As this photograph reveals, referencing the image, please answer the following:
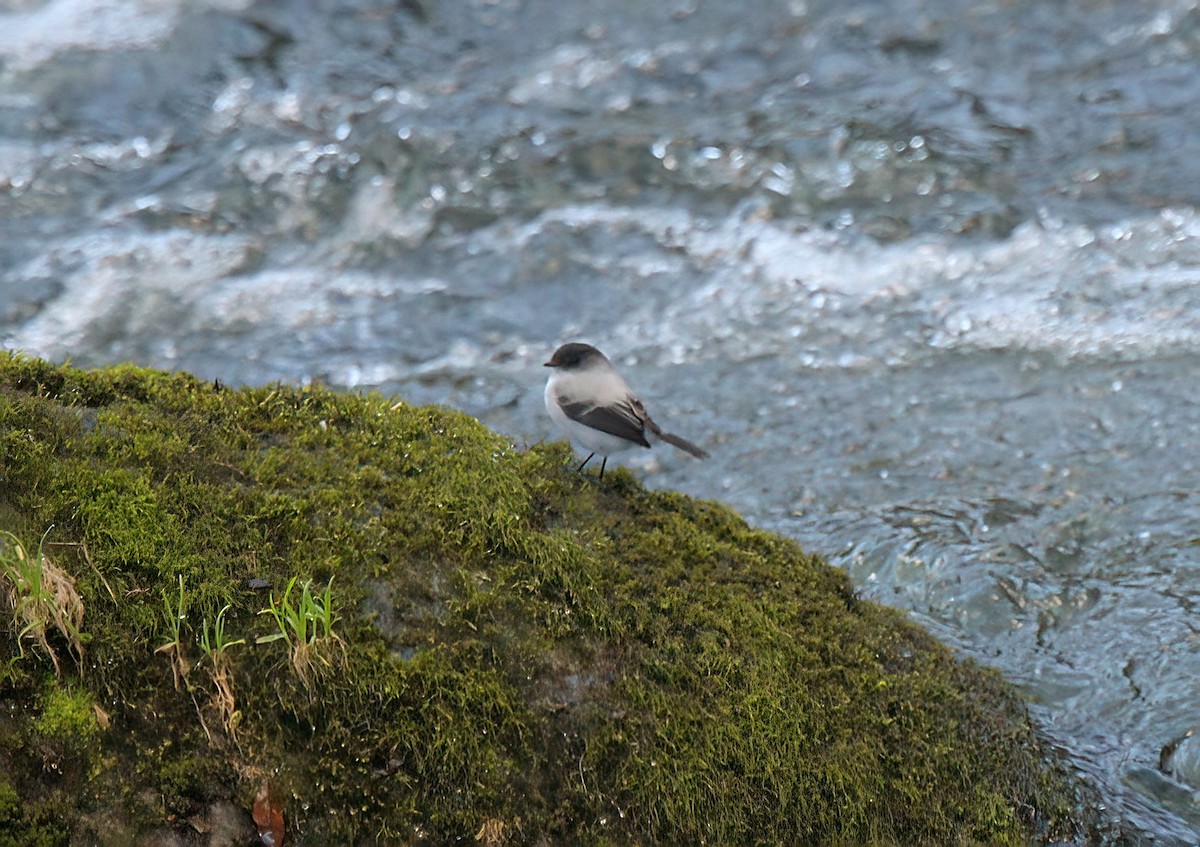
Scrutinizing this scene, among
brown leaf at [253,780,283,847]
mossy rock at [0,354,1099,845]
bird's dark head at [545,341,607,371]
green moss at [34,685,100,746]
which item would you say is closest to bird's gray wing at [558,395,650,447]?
bird's dark head at [545,341,607,371]

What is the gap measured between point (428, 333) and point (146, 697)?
706cm

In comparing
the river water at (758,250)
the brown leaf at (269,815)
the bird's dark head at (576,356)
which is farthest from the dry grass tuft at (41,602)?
the river water at (758,250)

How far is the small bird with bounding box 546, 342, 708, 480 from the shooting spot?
235 inches

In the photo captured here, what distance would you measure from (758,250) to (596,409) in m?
5.95

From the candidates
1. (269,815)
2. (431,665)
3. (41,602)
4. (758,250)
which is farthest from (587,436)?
(758,250)

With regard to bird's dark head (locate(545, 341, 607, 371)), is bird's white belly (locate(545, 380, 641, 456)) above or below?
below

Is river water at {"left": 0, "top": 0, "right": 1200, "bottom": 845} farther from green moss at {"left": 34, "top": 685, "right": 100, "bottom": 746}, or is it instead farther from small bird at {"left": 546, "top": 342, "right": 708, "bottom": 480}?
green moss at {"left": 34, "top": 685, "right": 100, "bottom": 746}

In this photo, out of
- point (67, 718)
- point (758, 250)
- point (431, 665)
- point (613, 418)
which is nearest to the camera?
point (67, 718)

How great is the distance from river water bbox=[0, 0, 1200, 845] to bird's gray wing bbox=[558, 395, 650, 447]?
194 centimetres

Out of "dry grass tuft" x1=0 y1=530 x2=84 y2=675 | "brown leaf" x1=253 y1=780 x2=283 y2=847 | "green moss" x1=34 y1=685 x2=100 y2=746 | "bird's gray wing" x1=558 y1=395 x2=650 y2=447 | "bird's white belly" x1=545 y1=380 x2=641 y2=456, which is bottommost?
"bird's white belly" x1=545 y1=380 x2=641 y2=456

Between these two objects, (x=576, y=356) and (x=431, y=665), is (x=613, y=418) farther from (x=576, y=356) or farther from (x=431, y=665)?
(x=431, y=665)

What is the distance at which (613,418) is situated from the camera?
5.97m

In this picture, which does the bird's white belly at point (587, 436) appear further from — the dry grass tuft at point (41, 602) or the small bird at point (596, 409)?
the dry grass tuft at point (41, 602)

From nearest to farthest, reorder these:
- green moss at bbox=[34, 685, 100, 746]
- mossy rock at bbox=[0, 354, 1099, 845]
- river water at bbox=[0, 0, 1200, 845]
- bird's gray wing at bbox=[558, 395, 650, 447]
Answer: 1. green moss at bbox=[34, 685, 100, 746]
2. mossy rock at bbox=[0, 354, 1099, 845]
3. bird's gray wing at bbox=[558, 395, 650, 447]
4. river water at bbox=[0, 0, 1200, 845]
